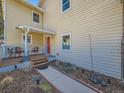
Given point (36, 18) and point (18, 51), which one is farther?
point (36, 18)

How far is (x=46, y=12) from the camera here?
15.5m

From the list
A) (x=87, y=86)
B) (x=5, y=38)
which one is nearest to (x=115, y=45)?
(x=87, y=86)

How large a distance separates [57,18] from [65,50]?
12.2 feet

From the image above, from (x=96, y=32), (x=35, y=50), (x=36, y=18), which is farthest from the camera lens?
(x=36, y=18)

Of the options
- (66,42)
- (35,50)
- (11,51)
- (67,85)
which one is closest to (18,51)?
(11,51)

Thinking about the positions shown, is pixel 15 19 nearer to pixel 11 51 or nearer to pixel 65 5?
pixel 11 51

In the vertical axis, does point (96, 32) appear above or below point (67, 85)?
above

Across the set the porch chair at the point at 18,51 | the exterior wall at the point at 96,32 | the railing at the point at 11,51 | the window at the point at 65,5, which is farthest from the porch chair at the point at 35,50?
the window at the point at 65,5

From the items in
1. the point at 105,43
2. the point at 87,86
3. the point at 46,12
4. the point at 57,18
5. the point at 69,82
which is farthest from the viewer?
the point at 46,12

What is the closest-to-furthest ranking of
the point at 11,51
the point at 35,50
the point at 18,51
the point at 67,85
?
the point at 67,85 < the point at 11,51 < the point at 18,51 < the point at 35,50

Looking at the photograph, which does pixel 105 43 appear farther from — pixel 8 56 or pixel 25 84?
pixel 8 56

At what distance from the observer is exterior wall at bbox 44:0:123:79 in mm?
6781

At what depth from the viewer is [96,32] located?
8.00 metres

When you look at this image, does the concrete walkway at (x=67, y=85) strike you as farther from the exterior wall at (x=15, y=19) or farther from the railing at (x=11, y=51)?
the exterior wall at (x=15, y=19)
